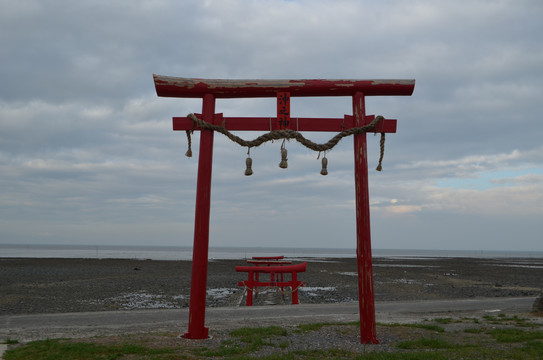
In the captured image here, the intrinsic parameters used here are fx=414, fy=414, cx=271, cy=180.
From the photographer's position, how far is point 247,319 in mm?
9500

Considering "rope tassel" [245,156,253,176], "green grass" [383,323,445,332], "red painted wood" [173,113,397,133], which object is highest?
"red painted wood" [173,113,397,133]

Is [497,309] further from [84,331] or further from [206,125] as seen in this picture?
[84,331]

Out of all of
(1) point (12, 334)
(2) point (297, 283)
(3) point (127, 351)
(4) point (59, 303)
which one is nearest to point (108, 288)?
(4) point (59, 303)

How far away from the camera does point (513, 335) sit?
24.3ft

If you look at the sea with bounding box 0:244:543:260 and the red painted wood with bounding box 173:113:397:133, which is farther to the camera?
the sea with bounding box 0:244:543:260

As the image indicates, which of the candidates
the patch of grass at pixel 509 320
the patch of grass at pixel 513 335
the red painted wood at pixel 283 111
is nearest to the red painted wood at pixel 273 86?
the red painted wood at pixel 283 111

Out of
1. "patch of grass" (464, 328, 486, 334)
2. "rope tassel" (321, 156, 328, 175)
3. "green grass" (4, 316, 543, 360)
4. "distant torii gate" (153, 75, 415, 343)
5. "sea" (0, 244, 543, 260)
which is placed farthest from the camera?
"sea" (0, 244, 543, 260)

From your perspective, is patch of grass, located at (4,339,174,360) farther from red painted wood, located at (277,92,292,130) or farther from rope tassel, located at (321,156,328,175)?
red painted wood, located at (277,92,292,130)

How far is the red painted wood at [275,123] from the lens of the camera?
7.23 m

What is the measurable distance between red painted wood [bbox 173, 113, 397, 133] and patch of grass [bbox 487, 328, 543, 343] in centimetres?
402

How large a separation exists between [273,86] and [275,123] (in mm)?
652

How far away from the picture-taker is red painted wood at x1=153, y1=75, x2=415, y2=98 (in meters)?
7.24

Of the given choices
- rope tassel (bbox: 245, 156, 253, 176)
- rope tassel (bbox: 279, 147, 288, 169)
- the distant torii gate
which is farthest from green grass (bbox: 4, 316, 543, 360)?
rope tassel (bbox: 279, 147, 288, 169)

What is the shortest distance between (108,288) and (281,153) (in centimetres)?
1572
